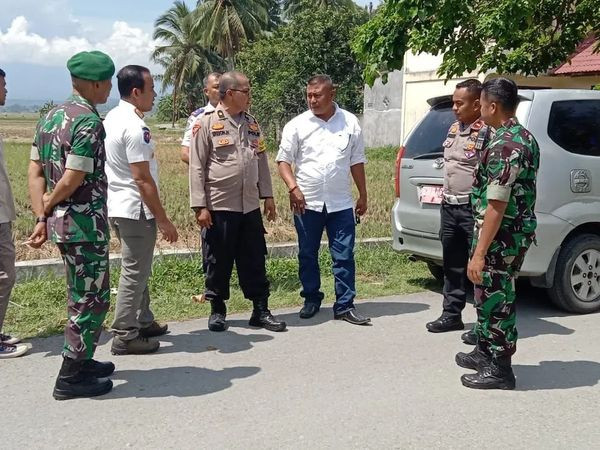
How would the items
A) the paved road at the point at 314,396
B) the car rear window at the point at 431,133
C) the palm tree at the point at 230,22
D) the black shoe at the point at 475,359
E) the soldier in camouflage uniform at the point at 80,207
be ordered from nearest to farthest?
the paved road at the point at 314,396, the soldier in camouflage uniform at the point at 80,207, the black shoe at the point at 475,359, the car rear window at the point at 431,133, the palm tree at the point at 230,22

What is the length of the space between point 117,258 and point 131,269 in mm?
2112

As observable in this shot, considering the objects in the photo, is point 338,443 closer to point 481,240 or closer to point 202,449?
point 202,449

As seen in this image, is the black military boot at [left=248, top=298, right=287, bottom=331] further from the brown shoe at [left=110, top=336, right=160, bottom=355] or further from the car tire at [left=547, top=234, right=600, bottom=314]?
the car tire at [left=547, top=234, right=600, bottom=314]

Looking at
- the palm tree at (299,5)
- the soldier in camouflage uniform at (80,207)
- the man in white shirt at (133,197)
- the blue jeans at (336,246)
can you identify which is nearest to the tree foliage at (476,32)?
the blue jeans at (336,246)

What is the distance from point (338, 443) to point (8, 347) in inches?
96.9

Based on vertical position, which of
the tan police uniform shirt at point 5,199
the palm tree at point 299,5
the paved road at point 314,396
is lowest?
the paved road at point 314,396

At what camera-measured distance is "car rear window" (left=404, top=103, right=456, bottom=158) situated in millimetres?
5559

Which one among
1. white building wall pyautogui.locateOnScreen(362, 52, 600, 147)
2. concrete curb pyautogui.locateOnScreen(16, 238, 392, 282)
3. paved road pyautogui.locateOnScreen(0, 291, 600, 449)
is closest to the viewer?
paved road pyautogui.locateOnScreen(0, 291, 600, 449)

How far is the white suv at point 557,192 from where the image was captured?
512 centimetres

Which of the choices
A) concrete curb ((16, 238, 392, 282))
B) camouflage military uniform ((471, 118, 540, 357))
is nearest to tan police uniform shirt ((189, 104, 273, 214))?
camouflage military uniform ((471, 118, 540, 357))

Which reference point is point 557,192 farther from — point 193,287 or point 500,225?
point 193,287

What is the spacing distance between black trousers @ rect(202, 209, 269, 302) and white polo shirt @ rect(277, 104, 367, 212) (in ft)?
1.74

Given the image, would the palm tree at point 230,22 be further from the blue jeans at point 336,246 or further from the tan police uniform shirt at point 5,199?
the tan police uniform shirt at point 5,199

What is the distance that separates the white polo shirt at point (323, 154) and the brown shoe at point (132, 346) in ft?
5.42
